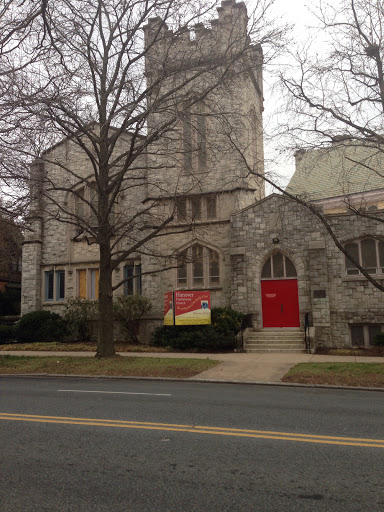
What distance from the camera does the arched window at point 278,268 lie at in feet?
66.7

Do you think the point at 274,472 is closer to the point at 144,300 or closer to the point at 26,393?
the point at 26,393

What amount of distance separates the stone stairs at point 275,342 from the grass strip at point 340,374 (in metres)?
4.43

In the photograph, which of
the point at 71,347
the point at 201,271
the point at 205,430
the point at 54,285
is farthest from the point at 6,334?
the point at 205,430

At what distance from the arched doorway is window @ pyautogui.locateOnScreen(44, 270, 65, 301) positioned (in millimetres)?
11791

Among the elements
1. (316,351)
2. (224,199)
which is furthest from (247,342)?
(224,199)

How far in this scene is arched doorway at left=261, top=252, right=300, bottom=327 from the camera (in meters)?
20.1

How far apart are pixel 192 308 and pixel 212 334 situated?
1.58m

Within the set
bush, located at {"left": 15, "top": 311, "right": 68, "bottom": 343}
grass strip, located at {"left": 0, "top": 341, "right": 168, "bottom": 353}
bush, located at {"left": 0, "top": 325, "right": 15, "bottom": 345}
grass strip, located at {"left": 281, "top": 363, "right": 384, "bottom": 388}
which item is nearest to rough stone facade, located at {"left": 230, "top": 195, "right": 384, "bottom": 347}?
grass strip, located at {"left": 0, "top": 341, "right": 168, "bottom": 353}

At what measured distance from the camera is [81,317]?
76.3 feet

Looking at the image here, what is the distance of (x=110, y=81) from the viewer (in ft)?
51.5

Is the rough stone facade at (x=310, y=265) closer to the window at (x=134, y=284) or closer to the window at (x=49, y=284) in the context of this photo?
the window at (x=134, y=284)

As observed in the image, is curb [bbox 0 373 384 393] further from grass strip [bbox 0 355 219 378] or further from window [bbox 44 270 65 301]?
window [bbox 44 270 65 301]

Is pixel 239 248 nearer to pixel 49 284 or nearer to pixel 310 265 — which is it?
pixel 310 265

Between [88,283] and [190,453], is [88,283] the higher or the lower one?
the higher one
